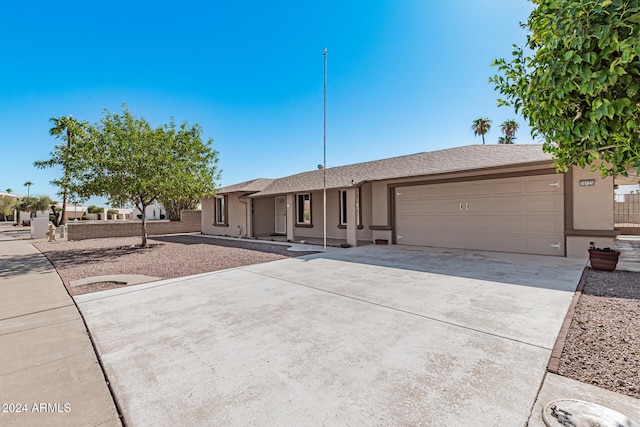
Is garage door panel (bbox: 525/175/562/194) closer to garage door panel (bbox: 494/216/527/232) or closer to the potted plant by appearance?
garage door panel (bbox: 494/216/527/232)

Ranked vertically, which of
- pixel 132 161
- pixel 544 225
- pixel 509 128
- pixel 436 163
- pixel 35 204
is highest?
pixel 509 128

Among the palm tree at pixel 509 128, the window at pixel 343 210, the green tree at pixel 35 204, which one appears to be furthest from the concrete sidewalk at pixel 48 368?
the green tree at pixel 35 204

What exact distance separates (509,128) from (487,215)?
2911 centimetres

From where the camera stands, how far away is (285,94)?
48.1ft

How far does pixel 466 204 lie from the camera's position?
10.7 m

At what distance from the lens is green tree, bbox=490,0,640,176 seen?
69.7 inches

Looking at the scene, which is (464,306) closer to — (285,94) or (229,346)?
(229,346)

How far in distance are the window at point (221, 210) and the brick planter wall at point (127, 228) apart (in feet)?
13.5

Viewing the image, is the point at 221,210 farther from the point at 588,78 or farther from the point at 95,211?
the point at 95,211

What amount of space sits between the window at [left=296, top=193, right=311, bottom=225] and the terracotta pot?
465 inches

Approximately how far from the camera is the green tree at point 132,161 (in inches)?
433

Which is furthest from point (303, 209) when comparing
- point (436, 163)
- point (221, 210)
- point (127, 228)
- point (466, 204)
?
point (127, 228)

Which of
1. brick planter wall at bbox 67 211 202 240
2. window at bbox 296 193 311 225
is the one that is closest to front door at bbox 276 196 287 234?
window at bbox 296 193 311 225

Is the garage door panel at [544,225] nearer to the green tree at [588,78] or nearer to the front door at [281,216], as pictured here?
the green tree at [588,78]
